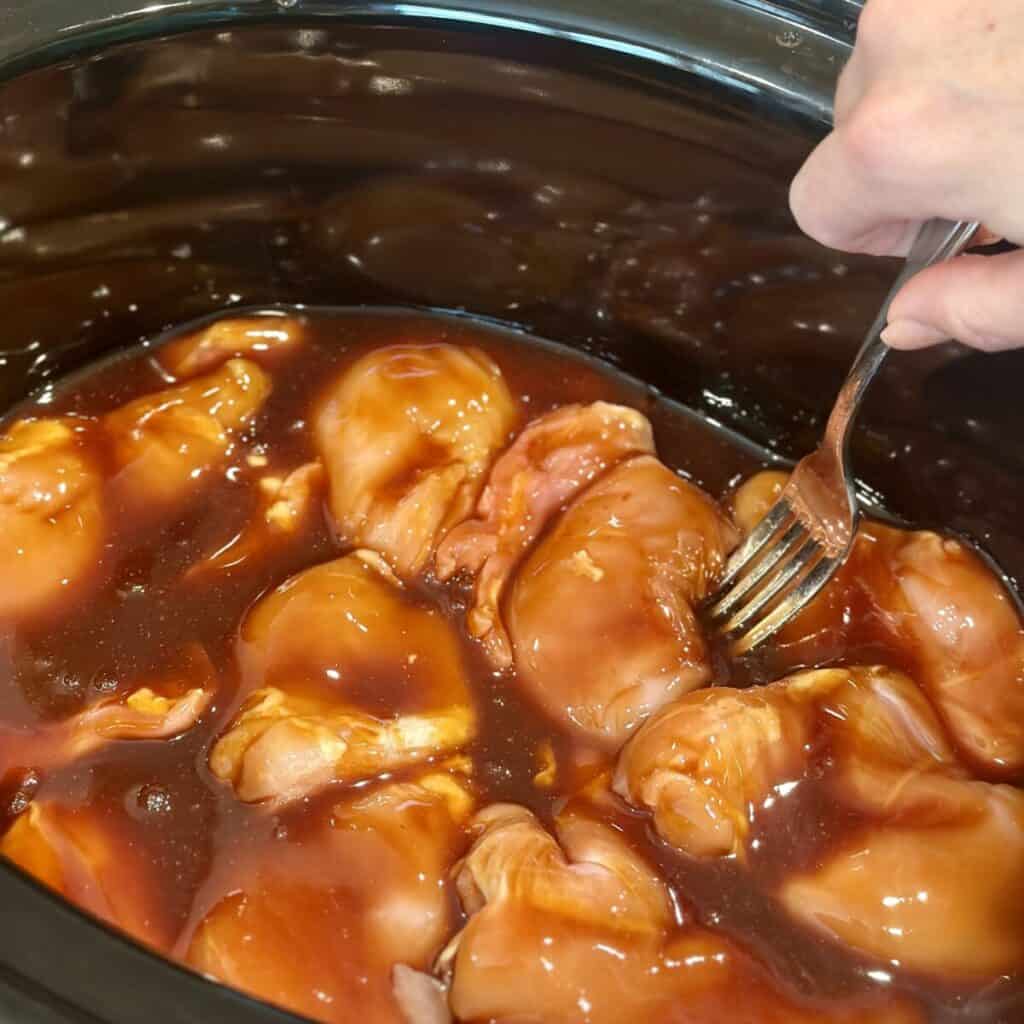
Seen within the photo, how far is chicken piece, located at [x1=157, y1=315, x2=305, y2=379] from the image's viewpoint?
1354mm

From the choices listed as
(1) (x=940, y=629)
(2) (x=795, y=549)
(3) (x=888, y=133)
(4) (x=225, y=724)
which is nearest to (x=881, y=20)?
(3) (x=888, y=133)

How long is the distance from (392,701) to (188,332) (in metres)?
0.57

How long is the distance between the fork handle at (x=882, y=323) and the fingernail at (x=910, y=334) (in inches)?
1.9

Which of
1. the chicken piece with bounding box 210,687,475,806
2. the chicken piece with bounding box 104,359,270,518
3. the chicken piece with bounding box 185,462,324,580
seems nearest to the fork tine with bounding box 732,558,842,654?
the chicken piece with bounding box 210,687,475,806

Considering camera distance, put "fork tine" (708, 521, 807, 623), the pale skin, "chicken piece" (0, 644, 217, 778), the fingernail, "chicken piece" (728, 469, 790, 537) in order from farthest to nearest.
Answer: "chicken piece" (728, 469, 790, 537) < "fork tine" (708, 521, 807, 623) < "chicken piece" (0, 644, 217, 778) < the fingernail < the pale skin

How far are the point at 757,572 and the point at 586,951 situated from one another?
1.39ft

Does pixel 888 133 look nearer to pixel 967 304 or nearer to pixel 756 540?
pixel 967 304

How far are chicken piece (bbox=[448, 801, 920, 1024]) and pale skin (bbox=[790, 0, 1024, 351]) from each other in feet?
1.68

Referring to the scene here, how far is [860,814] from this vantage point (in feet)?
3.44

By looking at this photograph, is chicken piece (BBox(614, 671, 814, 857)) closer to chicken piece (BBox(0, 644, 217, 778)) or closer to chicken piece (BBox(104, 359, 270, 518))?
chicken piece (BBox(0, 644, 217, 778))

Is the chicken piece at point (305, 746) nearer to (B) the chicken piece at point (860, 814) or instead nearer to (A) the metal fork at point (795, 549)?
(B) the chicken piece at point (860, 814)

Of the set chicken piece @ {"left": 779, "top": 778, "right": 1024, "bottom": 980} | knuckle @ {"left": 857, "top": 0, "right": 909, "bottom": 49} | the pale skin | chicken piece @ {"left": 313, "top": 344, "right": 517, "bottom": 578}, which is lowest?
chicken piece @ {"left": 779, "top": 778, "right": 1024, "bottom": 980}

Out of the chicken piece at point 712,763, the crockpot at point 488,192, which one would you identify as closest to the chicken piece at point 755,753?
the chicken piece at point 712,763

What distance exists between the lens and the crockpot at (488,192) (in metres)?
1.15
